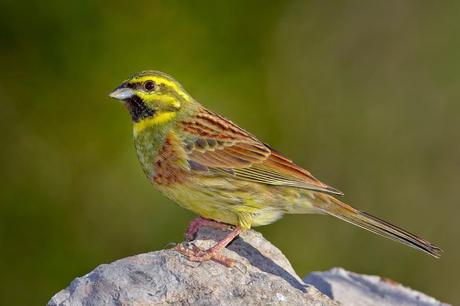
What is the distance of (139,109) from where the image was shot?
7680 mm

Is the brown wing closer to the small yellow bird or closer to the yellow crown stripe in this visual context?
the small yellow bird

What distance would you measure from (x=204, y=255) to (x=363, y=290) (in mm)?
2024

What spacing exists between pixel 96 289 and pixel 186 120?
6.14ft

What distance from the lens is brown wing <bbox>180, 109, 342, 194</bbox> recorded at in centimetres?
743

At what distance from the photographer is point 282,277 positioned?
6.87 metres

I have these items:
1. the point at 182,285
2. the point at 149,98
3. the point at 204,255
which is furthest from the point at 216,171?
the point at 182,285

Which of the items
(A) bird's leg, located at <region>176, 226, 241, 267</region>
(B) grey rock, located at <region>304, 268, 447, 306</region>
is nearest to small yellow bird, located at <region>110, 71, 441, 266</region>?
(A) bird's leg, located at <region>176, 226, 241, 267</region>

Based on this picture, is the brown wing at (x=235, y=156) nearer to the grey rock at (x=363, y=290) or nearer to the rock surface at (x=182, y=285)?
the rock surface at (x=182, y=285)

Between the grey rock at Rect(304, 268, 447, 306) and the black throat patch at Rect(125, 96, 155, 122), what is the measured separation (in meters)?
1.78

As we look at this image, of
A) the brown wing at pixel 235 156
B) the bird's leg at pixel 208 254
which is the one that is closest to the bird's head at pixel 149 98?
the brown wing at pixel 235 156

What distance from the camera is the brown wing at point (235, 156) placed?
7.43m

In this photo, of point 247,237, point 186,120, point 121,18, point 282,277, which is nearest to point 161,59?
point 121,18

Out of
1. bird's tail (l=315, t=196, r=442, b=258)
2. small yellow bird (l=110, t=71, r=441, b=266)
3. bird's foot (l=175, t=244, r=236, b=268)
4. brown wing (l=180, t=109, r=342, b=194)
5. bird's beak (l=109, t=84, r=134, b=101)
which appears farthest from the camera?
bird's beak (l=109, t=84, r=134, b=101)

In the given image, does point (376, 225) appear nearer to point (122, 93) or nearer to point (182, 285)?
point (182, 285)
